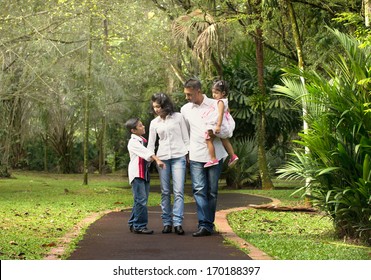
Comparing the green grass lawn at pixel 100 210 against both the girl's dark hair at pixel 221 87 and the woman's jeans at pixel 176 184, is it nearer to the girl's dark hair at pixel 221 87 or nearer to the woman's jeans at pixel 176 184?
the woman's jeans at pixel 176 184

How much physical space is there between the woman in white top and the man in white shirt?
135 mm

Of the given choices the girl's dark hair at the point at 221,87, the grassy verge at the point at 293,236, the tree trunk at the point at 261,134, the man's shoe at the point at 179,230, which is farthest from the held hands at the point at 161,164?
the tree trunk at the point at 261,134

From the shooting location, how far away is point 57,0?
21.9 meters

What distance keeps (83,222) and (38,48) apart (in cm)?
1264

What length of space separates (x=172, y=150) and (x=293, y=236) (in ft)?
6.79

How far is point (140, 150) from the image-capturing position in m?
10.5

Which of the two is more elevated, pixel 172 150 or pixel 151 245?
pixel 172 150

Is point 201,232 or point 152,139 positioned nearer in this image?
point 201,232

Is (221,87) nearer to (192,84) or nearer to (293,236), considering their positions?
(192,84)

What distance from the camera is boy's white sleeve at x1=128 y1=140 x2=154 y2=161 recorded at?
34.3ft

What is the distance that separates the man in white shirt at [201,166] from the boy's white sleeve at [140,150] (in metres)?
0.55

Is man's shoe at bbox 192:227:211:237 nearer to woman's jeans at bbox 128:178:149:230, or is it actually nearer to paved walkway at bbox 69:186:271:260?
paved walkway at bbox 69:186:271:260

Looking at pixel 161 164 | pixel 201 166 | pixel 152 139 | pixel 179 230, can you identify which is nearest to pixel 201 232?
pixel 179 230

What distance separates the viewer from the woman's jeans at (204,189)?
404 inches
